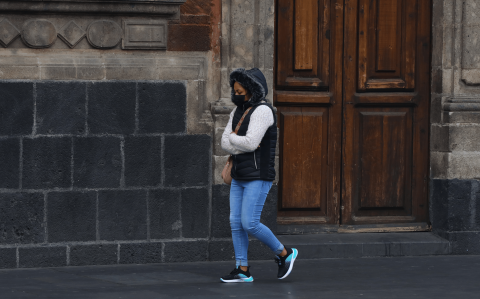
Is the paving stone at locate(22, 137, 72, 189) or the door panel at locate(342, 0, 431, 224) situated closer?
the paving stone at locate(22, 137, 72, 189)

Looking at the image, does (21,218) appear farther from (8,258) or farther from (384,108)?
(384,108)

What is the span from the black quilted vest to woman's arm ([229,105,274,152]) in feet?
0.24

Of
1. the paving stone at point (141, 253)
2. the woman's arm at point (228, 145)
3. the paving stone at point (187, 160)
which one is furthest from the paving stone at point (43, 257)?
the woman's arm at point (228, 145)

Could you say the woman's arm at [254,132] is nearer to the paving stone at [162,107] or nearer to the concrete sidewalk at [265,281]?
the concrete sidewalk at [265,281]

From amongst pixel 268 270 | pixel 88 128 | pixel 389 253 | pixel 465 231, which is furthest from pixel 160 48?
pixel 465 231

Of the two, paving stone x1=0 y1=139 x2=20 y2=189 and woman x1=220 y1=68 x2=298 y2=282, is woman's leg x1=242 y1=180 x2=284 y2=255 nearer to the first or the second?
woman x1=220 y1=68 x2=298 y2=282

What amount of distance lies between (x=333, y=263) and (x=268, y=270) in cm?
76

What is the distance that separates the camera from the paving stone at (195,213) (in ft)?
26.6

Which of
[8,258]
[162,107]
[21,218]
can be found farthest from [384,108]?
[8,258]

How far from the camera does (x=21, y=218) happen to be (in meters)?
7.72

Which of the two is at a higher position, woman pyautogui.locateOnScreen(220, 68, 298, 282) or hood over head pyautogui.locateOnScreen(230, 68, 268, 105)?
hood over head pyautogui.locateOnScreen(230, 68, 268, 105)

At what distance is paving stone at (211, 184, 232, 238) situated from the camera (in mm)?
8164

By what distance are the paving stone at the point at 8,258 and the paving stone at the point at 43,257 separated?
53mm

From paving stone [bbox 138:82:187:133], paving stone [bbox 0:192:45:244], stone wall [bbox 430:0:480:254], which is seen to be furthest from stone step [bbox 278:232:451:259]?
paving stone [bbox 0:192:45:244]
